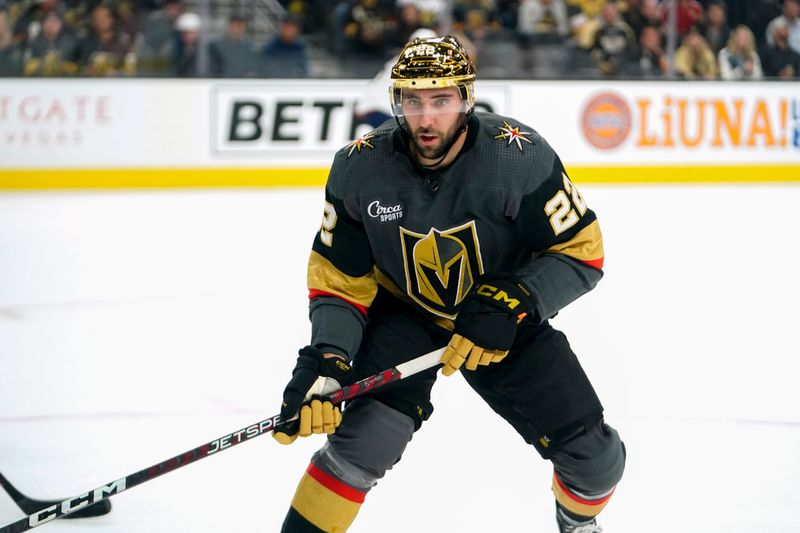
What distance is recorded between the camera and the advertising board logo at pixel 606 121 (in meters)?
7.91

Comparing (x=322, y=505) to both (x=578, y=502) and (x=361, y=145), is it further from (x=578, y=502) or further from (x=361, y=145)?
(x=361, y=145)

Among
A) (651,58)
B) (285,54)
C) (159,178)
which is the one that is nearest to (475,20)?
(651,58)

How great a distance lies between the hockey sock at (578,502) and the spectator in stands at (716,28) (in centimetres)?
632

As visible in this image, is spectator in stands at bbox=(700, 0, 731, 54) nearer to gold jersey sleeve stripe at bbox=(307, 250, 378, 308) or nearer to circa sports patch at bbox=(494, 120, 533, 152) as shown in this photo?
circa sports patch at bbox=(494, 120, 533, 152)

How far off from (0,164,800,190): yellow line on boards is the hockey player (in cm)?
554

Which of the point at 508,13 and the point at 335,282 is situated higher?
the point at 335,282

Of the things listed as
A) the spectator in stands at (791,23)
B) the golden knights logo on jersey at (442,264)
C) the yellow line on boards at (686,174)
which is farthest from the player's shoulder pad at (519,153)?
the spectator in stands at (791,23)

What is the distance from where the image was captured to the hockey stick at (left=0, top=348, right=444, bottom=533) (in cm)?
205

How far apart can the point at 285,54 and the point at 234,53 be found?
345mm

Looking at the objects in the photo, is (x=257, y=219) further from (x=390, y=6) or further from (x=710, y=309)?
(x=710, y=309)

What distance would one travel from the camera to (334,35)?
789 centimetres

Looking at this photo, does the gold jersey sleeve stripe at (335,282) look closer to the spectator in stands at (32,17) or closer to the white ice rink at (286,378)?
the white ice rink at (286,378)

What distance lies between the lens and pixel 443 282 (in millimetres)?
2225

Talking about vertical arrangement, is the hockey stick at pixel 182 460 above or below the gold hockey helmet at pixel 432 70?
below
